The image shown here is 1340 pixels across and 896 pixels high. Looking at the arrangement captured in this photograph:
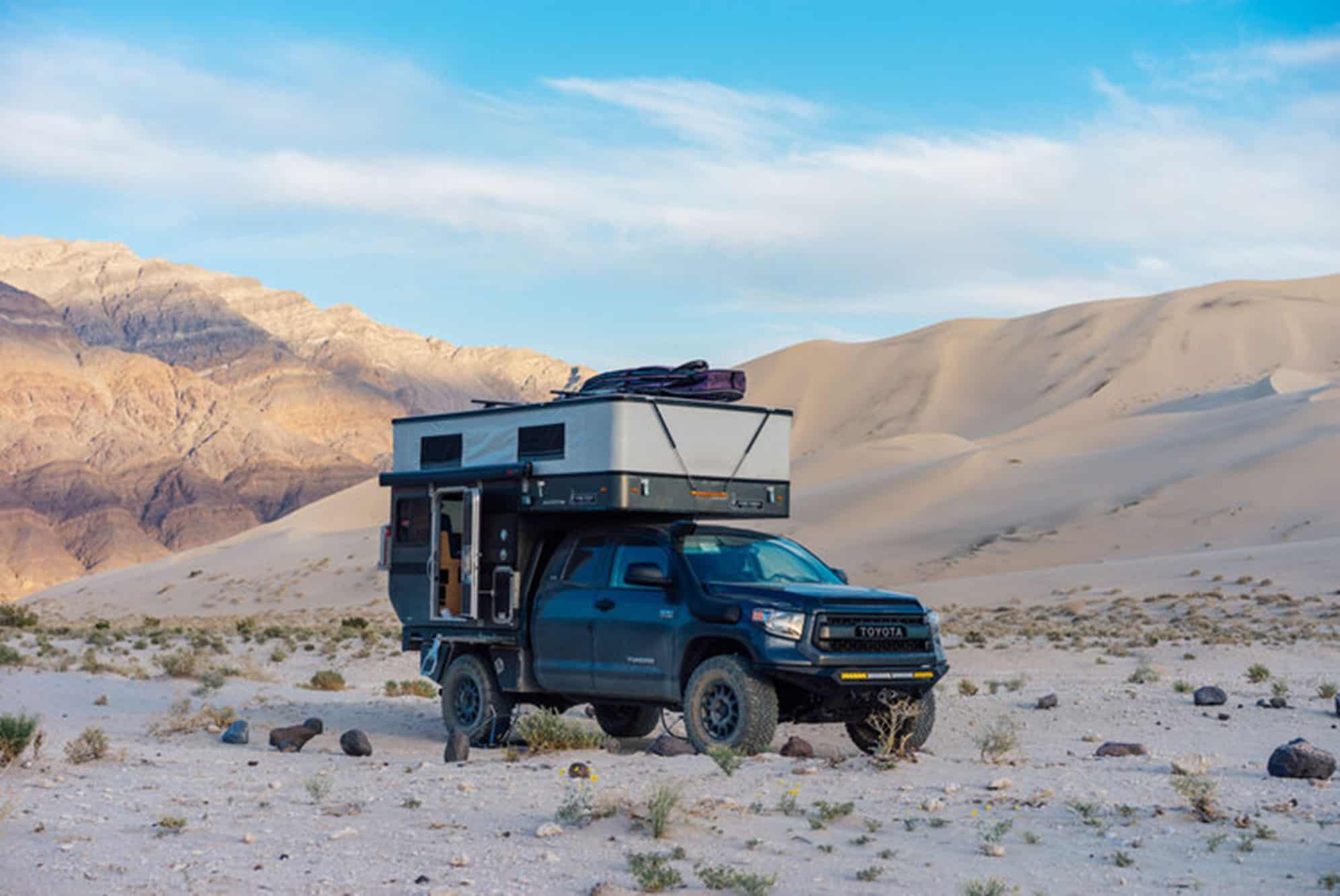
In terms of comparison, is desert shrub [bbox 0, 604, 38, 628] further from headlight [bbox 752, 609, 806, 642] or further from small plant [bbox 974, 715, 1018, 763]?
small plant [bbox 974, 715, 1018, 763]

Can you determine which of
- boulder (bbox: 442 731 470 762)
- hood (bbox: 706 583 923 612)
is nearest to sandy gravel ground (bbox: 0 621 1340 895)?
boulder (bbox: 442 731 470 762)

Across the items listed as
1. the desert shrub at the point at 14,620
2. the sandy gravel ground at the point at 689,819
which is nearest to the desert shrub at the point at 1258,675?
the sandy gravel ground at the point at 689,819

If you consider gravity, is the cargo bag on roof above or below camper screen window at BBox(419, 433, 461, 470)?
above

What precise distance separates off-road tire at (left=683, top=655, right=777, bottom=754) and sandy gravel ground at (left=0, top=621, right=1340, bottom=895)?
1.38 feet

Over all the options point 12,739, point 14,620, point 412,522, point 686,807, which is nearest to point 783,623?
point 686,807

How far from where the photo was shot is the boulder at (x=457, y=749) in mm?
12766

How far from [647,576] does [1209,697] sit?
627 centimetres

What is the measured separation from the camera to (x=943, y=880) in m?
7.28

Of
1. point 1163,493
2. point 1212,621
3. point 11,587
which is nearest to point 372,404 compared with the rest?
point 11,587

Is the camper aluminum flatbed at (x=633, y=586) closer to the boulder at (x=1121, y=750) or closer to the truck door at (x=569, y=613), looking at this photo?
the truck door at (x=569, y=613)

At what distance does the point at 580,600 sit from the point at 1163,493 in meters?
48.0

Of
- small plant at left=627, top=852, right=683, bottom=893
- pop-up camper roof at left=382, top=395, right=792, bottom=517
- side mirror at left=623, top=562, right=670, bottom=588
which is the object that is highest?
pop-up camper roof at left=382, top=395, right=792, bottom=517

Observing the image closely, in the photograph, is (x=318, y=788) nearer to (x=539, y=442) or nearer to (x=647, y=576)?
(x=647, y=576)

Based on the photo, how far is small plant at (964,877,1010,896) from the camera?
260 inches
